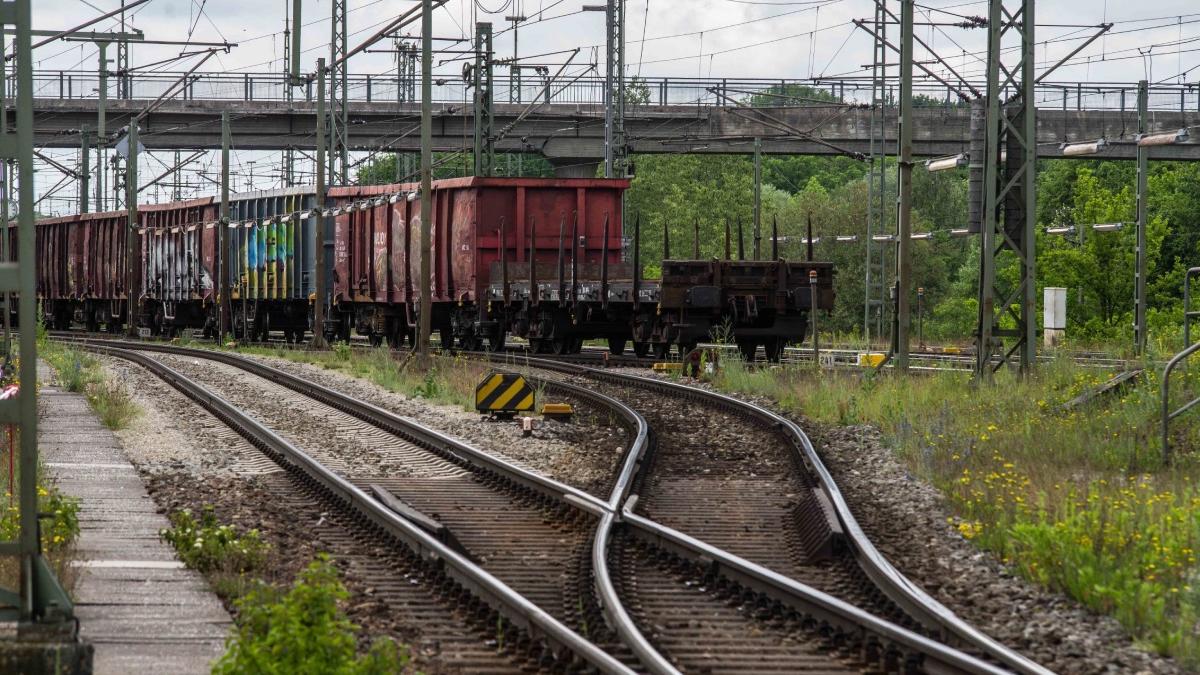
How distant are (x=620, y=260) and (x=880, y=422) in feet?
50.8

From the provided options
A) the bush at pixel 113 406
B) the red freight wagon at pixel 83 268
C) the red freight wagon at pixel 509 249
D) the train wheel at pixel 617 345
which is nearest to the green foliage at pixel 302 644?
the bush at pixel 113 406

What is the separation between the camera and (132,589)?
26.5ft

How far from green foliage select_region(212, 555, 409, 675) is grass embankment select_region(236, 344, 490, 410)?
1312cm

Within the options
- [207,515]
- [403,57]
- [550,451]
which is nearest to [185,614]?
[207,515]

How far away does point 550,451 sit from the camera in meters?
15.1

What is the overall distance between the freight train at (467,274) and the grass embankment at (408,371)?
2030 millimetres

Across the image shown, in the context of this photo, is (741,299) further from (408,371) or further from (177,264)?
(177,264)

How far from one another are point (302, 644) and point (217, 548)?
3.21 metres

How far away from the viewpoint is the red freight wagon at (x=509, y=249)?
30.5 metres

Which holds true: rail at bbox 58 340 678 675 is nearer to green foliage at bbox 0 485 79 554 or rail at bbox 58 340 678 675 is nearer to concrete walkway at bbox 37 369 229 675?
concrete walkway at bbox 37 369 229 675

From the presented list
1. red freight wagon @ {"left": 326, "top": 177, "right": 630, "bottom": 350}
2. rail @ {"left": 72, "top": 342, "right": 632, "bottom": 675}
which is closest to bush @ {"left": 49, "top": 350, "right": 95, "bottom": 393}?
rail @ {"left": 72, "top": 342, "right": 632, "bottom": 675}

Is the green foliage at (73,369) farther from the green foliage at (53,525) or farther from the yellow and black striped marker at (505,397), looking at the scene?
the green foliage at (53,525)

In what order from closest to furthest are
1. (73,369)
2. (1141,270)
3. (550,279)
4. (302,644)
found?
(302,644), (73,369), (1141,270), (550,279)

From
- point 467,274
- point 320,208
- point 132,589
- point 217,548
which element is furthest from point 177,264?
point 132,589
